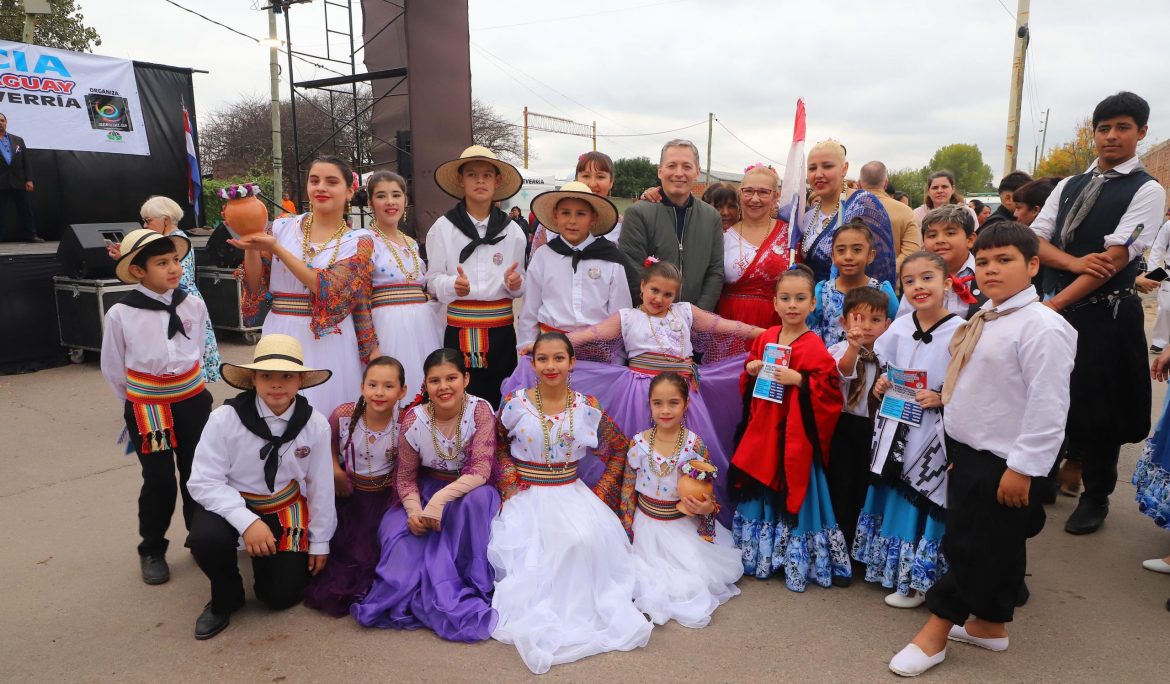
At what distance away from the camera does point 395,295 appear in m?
3.66

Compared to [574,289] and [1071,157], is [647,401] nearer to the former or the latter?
[574,289]

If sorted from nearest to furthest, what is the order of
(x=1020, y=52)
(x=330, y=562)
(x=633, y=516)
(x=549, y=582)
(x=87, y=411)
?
(x=549, y=582) → (x=330, y=562) → (x=633, y=516) → (x=87, y=411) → (x=1020, y=52)

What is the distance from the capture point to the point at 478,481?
10.3ft

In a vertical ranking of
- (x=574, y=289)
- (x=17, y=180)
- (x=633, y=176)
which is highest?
(x=633, y=176)

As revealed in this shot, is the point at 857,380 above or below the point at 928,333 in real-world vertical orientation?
below

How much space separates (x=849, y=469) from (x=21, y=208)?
34.0 feet

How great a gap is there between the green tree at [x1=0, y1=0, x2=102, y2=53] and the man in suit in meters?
10.4

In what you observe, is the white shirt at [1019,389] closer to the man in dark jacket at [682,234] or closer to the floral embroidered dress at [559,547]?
the floral embroidered dress at [559,547]

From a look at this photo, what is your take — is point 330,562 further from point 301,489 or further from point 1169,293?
point 1169,293

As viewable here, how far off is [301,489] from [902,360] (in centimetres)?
266

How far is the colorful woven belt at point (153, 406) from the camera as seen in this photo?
3166mm

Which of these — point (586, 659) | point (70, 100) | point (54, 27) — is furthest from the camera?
point (54, 27)

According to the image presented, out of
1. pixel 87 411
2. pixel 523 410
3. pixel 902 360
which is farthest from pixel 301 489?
Answer: pixel 87 411

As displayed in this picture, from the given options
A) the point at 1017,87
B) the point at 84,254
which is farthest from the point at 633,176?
the point at 84,254
